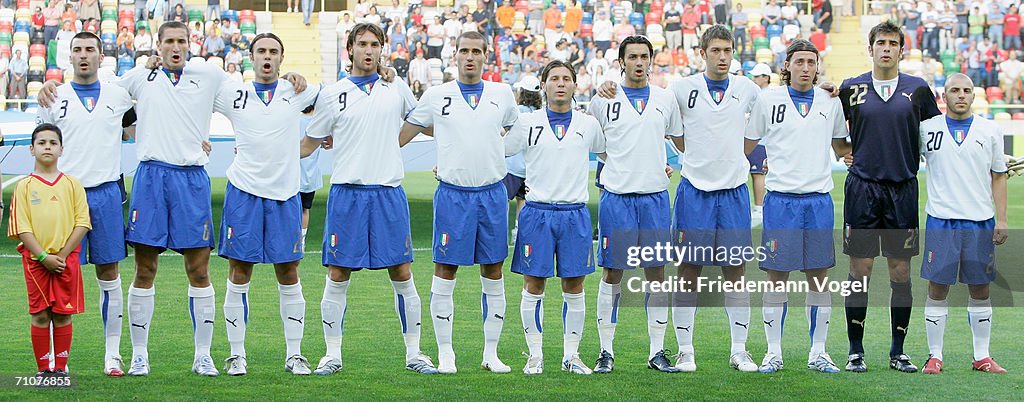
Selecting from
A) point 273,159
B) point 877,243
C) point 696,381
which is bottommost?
point 696,381

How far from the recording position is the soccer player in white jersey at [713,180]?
7051mm

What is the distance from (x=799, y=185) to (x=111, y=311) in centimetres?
360

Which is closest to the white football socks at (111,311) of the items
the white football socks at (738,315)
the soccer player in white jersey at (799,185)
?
the white football socks at (738,315)

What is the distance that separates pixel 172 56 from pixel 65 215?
0.96 meters

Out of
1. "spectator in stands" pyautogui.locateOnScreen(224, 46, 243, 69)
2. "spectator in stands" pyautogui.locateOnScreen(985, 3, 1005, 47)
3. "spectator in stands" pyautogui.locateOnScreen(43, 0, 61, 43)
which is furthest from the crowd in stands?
"spectator in stands" pyautogui.locateOnScreen(43, 0, 61, 43)

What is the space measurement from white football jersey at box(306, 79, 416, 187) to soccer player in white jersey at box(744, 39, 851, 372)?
1.93m

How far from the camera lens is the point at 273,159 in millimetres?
6770

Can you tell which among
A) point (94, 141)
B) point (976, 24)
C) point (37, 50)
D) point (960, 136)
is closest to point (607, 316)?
point (960, 136)

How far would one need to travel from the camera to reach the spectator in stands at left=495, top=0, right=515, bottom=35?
1041 inches

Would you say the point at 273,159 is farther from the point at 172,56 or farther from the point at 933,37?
the point at 933,37

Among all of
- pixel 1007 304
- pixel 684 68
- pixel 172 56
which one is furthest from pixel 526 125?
pixel 684 68

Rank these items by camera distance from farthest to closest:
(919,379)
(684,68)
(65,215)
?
(684,68)
(919,379)
(65,215)

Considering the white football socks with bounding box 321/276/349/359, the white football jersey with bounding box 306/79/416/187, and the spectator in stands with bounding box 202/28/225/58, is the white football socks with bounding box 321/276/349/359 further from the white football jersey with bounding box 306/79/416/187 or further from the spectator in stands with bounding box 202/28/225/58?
the spectator in stands with bounding box 202/28/225/58

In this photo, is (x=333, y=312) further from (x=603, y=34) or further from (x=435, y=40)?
(x=603, y=34)
